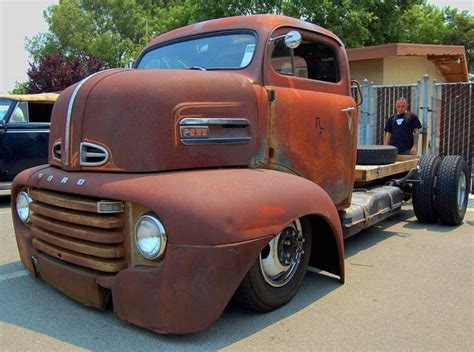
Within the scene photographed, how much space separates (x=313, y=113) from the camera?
4.49 m

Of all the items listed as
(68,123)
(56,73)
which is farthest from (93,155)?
(56,73)

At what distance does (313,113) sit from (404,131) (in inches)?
177

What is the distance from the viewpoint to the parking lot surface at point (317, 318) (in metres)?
3.20

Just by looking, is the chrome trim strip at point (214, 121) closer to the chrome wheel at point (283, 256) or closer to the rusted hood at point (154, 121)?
the rusted hood at point (154, 121)

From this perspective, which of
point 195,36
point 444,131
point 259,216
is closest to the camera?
point 259,216

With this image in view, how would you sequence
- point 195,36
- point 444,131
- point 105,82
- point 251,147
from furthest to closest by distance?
point 444,131
point 195,36
point 251,147
point 105,82

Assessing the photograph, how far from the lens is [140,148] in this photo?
342 centimetres

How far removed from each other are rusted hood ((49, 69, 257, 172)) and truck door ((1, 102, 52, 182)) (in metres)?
5.60

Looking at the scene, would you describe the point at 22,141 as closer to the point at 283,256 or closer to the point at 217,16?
the point at 283,256

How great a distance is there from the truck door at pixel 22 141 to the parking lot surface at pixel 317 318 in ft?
13.8

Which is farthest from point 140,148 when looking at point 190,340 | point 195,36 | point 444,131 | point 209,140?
point 444,131

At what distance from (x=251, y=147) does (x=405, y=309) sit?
5.51 feet

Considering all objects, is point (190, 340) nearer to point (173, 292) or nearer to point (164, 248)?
point (173, 292)

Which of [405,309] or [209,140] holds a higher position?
[209,140]
